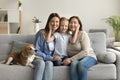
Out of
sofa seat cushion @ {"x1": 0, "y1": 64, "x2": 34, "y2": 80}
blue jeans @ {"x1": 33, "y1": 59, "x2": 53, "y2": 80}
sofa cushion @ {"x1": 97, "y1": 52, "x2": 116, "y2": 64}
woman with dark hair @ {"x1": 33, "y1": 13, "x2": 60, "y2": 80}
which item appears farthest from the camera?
woman with dark hair @ {"x1": 33, "y1": 13, "x2": 60, "y2": 80}

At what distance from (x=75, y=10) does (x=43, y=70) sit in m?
3.94

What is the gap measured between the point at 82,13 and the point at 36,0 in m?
1.28

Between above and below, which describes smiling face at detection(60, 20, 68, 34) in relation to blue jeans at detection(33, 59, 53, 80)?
above

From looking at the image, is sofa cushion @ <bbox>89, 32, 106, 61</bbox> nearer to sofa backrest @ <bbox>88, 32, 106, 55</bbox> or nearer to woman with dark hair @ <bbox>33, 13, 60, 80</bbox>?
sofa backrest @ <bbox>88, 32, 106, 55</bbox>

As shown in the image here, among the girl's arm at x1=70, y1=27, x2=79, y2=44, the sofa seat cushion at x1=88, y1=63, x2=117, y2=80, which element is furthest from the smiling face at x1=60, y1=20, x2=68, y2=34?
the sofa seat cushion at x1=88, y1=63, x2=117, y2=80

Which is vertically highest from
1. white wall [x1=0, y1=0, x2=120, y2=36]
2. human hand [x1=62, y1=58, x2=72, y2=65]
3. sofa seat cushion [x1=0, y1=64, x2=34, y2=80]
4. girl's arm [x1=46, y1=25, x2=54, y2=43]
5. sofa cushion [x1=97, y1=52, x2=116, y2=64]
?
white wall [x1=0, y1=0, x2=120, y2=36]

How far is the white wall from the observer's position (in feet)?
21.3

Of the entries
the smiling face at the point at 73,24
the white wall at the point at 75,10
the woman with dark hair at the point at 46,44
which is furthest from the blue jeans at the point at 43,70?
the white wall at the point at 75,10

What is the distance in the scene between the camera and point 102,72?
2.92 metres

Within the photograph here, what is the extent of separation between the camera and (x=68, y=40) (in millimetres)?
3203

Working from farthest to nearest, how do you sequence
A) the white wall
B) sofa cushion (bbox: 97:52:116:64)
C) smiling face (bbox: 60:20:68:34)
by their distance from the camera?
the white wall
smiling face (bbox: 60:20:68:34)
sofa cushion (bbox: 97:52:116:64)

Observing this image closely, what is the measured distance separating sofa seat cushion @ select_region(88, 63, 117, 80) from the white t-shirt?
46cm

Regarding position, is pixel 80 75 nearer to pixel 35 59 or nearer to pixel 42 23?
pixel 35 59

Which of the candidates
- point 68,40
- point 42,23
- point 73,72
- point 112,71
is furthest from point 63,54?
point 42,23
